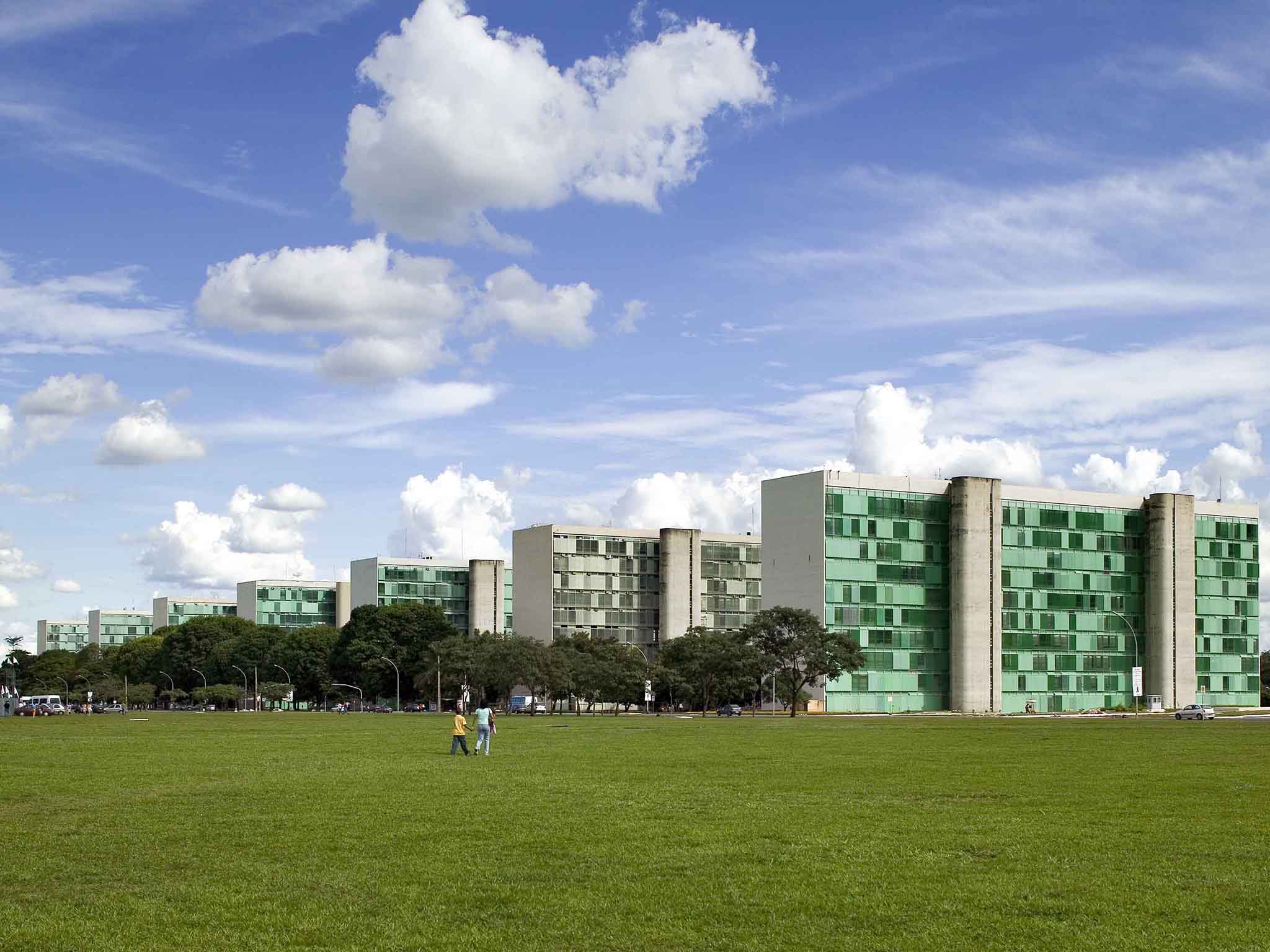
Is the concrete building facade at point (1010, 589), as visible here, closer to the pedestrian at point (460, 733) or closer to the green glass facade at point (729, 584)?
the green glass facade at point (729, 584)

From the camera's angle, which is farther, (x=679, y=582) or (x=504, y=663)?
(x=679, y=582)

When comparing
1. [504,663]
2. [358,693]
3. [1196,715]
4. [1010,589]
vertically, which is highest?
[1010,589]

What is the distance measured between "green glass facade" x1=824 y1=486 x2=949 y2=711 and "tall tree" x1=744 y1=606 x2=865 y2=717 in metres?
16.2

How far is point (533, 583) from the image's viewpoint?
18300cm

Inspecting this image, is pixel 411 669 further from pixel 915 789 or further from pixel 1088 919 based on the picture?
pixel 1088 919

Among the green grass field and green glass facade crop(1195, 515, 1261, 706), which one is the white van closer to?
the green grass field

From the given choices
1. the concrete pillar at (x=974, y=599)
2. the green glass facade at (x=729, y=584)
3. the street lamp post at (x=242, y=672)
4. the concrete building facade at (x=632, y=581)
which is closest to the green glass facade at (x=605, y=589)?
the concrete building facade at (x=632, y=581)

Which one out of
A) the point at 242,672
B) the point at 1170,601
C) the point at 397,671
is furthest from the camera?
the point at 242,672

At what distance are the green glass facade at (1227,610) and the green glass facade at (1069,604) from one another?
28.3 feet

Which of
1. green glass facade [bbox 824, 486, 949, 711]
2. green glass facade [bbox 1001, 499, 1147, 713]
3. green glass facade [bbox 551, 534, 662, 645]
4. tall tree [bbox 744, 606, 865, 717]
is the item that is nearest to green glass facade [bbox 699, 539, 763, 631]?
green glass facade [bbox 551, 534, 662, 645]

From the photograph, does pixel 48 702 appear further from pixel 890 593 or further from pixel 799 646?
pixel 890 593

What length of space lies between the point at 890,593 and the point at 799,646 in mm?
26229

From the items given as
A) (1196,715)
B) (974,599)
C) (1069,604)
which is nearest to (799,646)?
(974,599)

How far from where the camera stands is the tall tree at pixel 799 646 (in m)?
118
